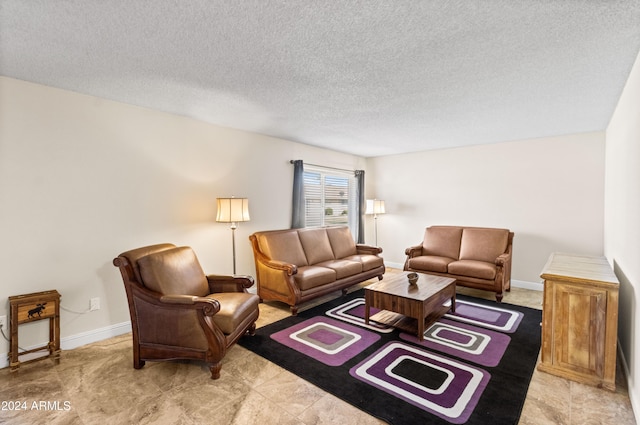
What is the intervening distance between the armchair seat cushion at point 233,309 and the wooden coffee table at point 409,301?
128 cm

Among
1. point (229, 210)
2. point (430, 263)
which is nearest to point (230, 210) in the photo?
point (229, 210)

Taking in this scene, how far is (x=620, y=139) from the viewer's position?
114 inches

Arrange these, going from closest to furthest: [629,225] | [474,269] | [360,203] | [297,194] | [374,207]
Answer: [629,225] → [474,269] → [297,194] → [374,207] → [360,203]

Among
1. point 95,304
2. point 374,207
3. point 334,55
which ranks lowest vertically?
point 95,304

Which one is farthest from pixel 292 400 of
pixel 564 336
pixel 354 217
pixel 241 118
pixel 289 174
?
pixel 354 217

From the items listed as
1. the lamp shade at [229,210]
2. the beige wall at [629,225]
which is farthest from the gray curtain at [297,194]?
the beige wall at [629,225]

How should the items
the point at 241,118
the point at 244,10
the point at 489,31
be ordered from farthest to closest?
the point at 241,118
the point at 489,31
the point at 244,10

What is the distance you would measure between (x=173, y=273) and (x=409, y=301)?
2.28 m

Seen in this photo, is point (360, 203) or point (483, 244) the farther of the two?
point (360, 203)

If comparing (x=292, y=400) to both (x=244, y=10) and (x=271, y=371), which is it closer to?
(x=271, y=371)

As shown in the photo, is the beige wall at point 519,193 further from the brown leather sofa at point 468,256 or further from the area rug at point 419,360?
the area rug at point 419,360

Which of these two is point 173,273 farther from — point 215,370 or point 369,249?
point 369,249

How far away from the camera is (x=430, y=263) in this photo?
466cm

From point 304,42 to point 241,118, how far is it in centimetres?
192
